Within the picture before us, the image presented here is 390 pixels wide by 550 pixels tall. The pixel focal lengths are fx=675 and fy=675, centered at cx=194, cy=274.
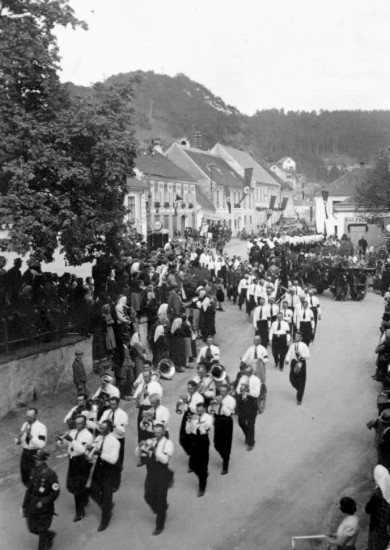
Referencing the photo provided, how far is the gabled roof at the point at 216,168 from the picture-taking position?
2479 inches

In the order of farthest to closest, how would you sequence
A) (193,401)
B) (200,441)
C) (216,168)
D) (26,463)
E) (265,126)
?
(265,126) → (216,168) → (193,401) → (200,441) → (26,463)

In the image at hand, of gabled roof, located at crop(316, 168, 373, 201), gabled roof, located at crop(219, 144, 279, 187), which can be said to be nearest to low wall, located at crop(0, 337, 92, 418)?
gabled roof, located at crop(316, 168, 373, 201)

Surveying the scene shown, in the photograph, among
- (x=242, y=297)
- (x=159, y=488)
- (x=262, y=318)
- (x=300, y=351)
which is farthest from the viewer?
(x=242, y=297)

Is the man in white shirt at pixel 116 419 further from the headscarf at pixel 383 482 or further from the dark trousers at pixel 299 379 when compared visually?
the dark trousers at pixel 299 379

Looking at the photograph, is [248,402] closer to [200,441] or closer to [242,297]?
[200,441]

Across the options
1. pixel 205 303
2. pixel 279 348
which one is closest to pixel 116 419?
pixel 279 348

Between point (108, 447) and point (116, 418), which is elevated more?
point (116, 418)

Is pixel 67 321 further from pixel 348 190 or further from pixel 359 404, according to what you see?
pixel 348 190

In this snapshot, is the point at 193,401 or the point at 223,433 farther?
the point at 223,433

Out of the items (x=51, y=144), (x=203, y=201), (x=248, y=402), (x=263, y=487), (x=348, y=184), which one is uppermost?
(x=348, y=184)

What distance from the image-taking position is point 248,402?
11516 mm

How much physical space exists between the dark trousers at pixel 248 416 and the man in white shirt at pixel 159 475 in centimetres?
281

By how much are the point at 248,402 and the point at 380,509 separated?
13.8 ft

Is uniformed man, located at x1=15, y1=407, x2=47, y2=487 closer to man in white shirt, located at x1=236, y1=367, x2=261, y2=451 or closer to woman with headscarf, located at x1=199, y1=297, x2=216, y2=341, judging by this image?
man in white shirt, located at x1=236, y1=367, x2=261, y2=451
